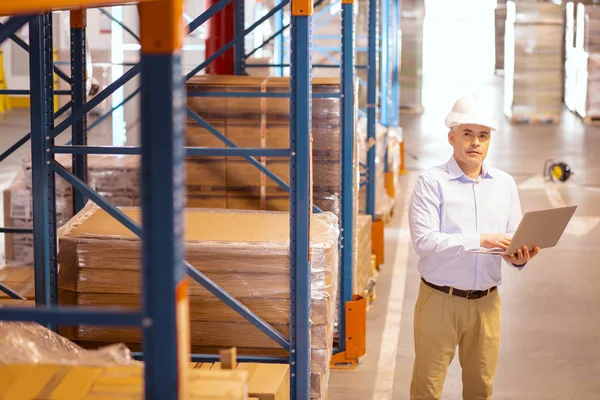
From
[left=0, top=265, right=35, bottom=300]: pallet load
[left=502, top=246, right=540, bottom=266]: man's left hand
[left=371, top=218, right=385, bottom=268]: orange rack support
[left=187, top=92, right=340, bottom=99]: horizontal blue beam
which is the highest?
[left=187, top=92, right=340, bottom=99]: horizontal blue beam

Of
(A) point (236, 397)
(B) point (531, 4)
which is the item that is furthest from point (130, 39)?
(A) point (236, 397)

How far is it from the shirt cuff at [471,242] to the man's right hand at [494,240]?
0.08ft

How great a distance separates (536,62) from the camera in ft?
74.2

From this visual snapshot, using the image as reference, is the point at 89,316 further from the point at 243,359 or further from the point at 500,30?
the point at 500,30

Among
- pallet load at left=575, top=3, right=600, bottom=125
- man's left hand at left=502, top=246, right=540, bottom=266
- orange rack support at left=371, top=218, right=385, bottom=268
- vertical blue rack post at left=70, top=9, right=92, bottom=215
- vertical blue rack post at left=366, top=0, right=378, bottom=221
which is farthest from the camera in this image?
pallet load at left=575, top=3, right=600, bottom=125

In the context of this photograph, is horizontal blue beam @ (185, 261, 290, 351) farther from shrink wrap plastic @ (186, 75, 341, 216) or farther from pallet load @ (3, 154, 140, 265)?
pallet load @ (3, 154, 140, 265)

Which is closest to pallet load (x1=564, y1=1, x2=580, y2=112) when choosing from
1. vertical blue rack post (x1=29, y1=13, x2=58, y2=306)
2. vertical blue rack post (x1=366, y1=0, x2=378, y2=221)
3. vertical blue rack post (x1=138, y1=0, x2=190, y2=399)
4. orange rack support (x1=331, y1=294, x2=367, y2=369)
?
vertical blue rack post (x1=366, y1=0, x2=378, y2=221)

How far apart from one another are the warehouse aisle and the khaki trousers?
1688 mm

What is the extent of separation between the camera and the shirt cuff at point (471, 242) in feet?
16.2

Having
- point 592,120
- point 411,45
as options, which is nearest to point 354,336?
point 592,120

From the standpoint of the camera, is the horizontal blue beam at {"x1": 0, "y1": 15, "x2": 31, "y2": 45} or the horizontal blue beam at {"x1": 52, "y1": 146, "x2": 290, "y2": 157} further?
the horizontal blue beam at {"x1": 52, "y1": 146, "x2": 290, "y2": 157}

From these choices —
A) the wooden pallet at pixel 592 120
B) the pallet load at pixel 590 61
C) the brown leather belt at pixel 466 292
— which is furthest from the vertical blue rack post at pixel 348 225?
the wooden pallet at pixel 592 120

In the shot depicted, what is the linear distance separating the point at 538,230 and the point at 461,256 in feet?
1.45

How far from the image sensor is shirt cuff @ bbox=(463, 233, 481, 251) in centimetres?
495
